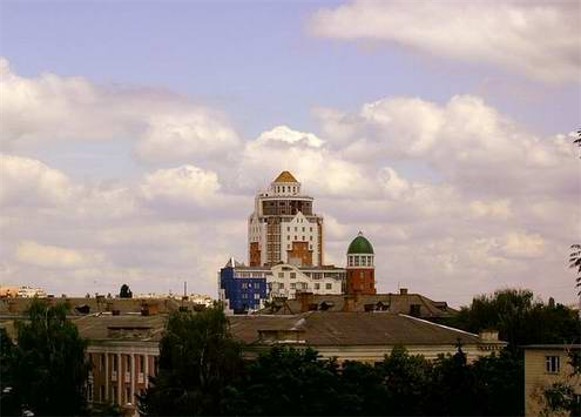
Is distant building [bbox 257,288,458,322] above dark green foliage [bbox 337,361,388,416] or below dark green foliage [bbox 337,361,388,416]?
above

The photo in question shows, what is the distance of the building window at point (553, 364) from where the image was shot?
7694 centimetres

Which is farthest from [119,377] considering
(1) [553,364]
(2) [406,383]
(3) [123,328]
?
(1) [553,364]

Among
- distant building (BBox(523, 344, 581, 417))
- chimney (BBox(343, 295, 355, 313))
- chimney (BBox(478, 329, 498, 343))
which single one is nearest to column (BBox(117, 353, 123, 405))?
chimney (BBox(478, 329, 498, 343))

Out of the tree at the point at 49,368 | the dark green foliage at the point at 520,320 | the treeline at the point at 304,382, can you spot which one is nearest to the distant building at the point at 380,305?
the dark green foliage at the point at 520,320

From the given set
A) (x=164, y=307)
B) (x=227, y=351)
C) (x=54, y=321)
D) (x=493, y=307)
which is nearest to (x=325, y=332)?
(x=227, y=351)

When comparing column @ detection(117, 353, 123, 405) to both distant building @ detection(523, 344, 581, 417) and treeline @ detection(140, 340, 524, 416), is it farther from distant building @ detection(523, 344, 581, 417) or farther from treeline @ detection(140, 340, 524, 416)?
distant building @ detection(523, 344, 581, 417)

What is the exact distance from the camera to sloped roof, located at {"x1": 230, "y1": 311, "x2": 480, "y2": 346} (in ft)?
288

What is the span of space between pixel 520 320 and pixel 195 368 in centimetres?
3973

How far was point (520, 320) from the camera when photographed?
372 ft

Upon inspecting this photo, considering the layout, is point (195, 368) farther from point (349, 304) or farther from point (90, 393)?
point (349, 304)

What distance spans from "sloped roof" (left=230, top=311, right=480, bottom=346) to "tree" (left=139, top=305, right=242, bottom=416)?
17.1 feet

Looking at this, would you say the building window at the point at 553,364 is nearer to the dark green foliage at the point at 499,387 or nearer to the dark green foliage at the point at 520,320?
the dark green foliage at the point at 499,387

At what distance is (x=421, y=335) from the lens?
301 feet

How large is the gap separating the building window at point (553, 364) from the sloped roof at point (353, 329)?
439 inches
